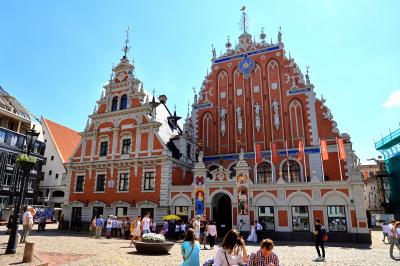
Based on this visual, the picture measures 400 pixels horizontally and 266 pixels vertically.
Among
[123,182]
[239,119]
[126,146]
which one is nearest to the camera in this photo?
[123,182]

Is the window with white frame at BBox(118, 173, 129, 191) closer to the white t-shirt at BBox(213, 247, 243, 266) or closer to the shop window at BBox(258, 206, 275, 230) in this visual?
the shop window at BBox(258, 206, 275, 230)

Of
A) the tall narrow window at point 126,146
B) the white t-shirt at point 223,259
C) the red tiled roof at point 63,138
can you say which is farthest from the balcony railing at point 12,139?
the white t-shirt at point 223,259

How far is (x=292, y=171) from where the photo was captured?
25375 mm

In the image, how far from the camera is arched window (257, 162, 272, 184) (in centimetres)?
2603

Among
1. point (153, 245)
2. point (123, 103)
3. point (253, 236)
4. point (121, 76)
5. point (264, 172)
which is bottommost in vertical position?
point (253, 236)

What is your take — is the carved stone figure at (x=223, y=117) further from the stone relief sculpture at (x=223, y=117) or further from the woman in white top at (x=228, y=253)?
the woman in white top at (x=228, y=253)

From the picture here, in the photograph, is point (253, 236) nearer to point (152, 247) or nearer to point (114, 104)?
point (152, 247)

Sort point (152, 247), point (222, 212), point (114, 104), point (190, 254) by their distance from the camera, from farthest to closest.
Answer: point (114, 104) < point (222, 212) < point (152, 247) < point (190, 254)

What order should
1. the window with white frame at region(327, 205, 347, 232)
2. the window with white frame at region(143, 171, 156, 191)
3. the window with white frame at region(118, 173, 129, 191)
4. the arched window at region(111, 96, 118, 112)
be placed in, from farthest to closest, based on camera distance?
the arched window at region(111, 96, 118, 112) < the window with white frame at region(118, 173, 129, 191) < the window with white frame at region(143, 171, 156, 191) < the window with white frame at region(327, 205, 347, 232)

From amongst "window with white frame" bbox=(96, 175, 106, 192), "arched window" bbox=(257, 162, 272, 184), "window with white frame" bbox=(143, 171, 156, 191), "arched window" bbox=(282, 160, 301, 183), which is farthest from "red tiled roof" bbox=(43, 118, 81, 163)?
"arched window" bbox=(282, 160, 301, 183)

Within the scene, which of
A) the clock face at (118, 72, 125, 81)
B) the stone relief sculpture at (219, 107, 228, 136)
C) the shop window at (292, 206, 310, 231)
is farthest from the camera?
the clock face at (118, 72, 125, 81)

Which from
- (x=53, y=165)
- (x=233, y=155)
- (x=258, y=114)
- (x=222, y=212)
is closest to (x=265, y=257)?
(x=222, y=212)

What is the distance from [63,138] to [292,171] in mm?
45084

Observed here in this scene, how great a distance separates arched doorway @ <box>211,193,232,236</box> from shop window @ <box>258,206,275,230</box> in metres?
3.22
